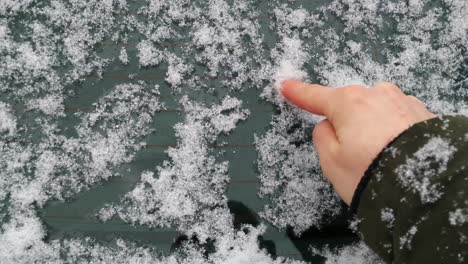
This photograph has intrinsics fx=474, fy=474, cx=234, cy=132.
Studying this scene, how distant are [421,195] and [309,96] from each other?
34 cm

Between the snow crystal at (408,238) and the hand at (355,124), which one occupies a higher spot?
the hand at (355,124)

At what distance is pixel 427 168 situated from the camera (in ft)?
2.70

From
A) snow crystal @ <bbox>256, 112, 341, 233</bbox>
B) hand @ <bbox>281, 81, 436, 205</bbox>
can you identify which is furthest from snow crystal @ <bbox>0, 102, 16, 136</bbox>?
hand @ <bbox>281, 81, 436, 205</bbox>

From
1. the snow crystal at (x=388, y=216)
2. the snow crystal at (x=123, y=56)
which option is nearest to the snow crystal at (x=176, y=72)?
the snow crystal at (x=123, y=56)

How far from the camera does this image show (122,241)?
41.8 inches

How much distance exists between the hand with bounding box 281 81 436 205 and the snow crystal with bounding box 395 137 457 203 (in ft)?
0.22

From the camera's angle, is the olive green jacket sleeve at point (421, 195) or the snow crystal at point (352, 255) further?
the snow crystal at point (352, 255)

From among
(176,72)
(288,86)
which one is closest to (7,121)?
(176,72)

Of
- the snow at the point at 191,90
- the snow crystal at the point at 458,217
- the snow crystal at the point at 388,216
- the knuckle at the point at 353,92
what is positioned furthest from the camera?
the snow at the point at 191,90

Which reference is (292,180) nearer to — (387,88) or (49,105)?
(387,88)

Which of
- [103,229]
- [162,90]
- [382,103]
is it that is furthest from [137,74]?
[382,103]

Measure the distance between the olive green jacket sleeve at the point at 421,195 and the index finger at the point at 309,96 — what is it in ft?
0.63

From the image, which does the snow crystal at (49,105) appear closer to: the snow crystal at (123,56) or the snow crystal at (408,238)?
the snow crystal at (123,56)

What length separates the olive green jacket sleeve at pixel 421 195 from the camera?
767 millimetres
